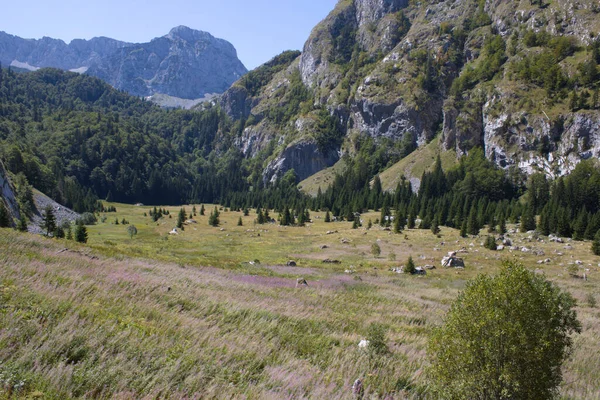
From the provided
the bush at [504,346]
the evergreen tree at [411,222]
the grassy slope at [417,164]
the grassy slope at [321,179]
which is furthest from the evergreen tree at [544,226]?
the grassy slope at [321,179]

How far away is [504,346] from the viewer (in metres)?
5.44

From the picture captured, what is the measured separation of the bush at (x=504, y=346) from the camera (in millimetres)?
5305

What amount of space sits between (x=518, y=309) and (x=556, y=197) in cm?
10229

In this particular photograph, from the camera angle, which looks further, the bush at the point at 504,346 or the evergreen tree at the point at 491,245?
the evergreen tree at the point at 491,245

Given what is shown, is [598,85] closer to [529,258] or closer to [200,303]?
[529,258]

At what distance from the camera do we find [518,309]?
214 inches

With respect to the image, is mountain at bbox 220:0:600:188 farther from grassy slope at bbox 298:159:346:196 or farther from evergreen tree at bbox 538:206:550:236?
evergreen tree at bbox 538:206:550:236

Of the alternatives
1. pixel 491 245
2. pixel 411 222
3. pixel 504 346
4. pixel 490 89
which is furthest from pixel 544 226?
pixel 490 89

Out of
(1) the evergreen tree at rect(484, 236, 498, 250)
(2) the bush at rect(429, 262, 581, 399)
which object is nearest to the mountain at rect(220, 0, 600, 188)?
(1) the evergreen tree at rect(484, 236, 498, 250)

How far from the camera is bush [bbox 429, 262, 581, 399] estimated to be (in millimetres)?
5305

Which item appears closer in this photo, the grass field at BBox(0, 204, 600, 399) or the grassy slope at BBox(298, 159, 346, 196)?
the grass field at BBox(0, 204, 600, 399)

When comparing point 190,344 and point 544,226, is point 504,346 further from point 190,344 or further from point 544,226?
point 544,226

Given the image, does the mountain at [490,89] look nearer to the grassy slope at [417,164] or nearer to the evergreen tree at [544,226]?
the grassy slope at [417,164]

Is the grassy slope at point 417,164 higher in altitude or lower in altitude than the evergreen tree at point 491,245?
higher
